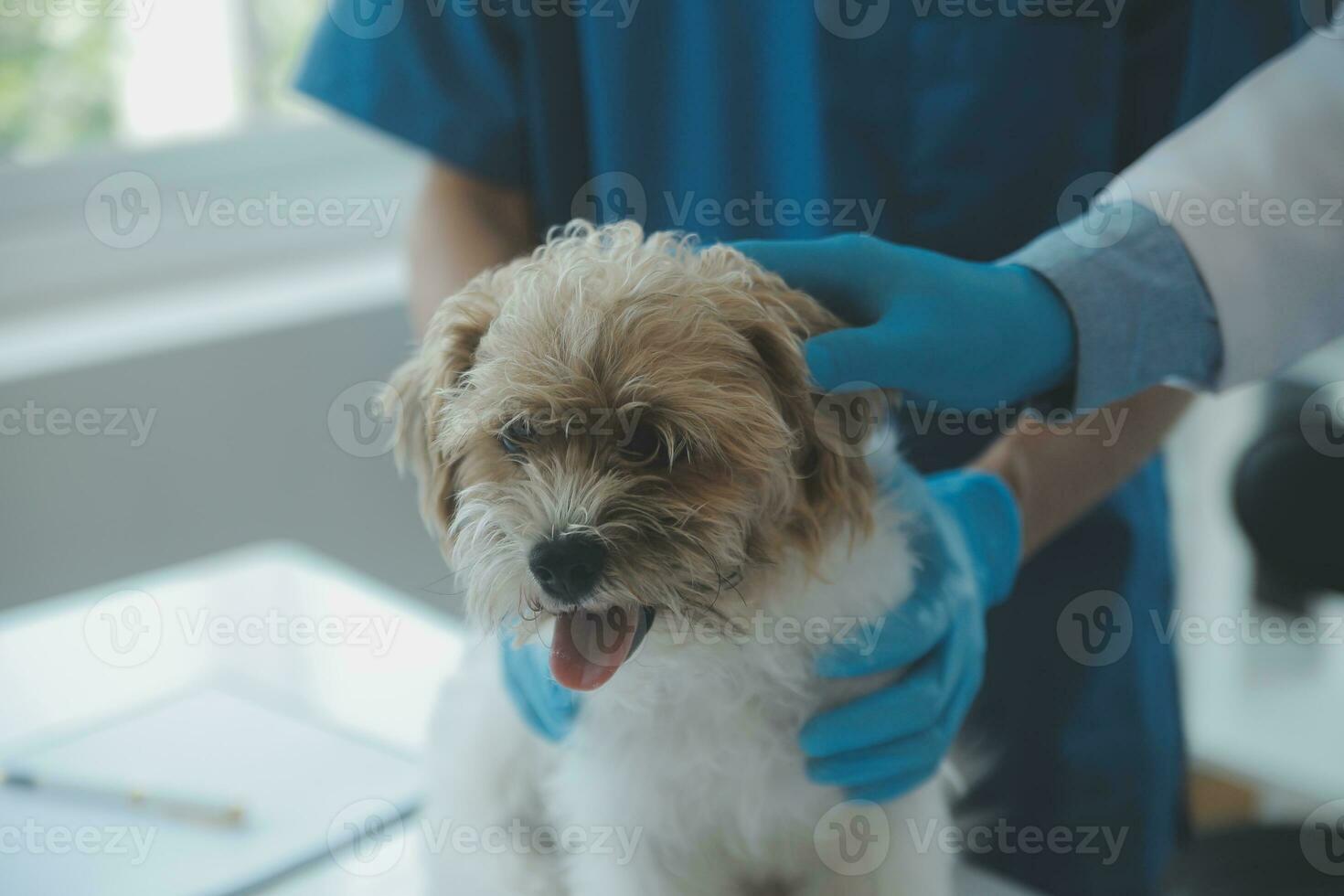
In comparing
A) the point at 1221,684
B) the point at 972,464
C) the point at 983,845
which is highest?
the point at 972,464

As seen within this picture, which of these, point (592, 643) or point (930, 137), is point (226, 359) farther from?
point (592, 643)

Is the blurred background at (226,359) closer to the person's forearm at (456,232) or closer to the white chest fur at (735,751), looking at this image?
the person's forearm at (456,232)

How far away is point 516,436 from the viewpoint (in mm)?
1052

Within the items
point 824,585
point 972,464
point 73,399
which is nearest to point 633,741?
point 824,585

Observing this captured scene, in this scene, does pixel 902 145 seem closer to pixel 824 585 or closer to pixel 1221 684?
pixel 824 585

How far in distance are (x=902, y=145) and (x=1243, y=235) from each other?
1.35 feet

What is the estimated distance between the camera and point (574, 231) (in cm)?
126

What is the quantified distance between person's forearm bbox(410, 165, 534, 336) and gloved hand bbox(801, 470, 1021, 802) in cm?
72

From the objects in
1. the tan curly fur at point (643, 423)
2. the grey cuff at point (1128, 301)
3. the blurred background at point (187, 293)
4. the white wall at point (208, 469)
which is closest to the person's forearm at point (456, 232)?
the tan curly fur at point (643, 423)

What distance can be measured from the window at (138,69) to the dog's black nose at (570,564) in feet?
6.83

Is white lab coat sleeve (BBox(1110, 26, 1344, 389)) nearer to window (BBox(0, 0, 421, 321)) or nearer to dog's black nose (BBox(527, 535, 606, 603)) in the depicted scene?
dog's black nose (BBox(527, 535, 606, 603))

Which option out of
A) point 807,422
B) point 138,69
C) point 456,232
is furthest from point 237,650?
point 138,69

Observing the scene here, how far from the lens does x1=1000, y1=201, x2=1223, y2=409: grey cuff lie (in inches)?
45.6

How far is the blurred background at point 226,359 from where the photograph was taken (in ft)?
8.21
